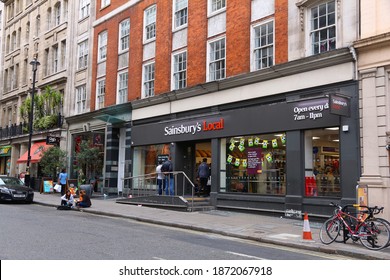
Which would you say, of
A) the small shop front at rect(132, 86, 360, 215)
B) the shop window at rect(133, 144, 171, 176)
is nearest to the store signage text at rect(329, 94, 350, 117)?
the small shop front at rect(132, 86, 360, 215)

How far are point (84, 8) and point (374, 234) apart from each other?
25.9m

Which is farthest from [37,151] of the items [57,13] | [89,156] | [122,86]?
[57,13]

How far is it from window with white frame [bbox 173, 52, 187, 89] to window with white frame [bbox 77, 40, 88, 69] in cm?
972

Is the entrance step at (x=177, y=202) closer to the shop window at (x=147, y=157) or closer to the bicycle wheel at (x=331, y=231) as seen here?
the shop window at (x=147, y=157)

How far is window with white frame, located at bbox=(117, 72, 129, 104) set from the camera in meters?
24.5

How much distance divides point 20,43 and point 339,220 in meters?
35.6

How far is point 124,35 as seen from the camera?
25188mm

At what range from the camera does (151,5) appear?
23.0m

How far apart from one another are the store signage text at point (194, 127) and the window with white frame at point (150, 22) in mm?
5779

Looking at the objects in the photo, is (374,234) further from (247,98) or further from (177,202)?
(177,202)

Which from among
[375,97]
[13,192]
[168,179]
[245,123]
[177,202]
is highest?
[375,97]

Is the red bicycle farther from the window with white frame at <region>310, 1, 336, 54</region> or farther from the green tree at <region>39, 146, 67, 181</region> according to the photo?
the green tree at <region>39, 146, 67, 181</region>

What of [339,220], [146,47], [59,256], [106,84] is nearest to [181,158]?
[146,47]

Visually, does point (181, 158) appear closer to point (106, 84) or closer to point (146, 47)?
point (146, 47)
